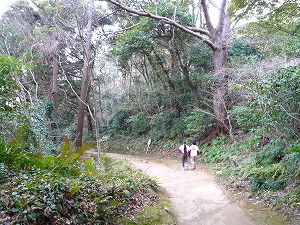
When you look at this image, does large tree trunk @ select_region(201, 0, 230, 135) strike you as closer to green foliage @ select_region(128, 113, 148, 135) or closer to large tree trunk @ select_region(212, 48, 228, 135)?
large tree trunk @ select_region(212, 48, 228, 135)

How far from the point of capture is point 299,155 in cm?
590

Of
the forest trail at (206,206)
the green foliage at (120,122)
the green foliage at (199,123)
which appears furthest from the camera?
the green foliage at (120,122)

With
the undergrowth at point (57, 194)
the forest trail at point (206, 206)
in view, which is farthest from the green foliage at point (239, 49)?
the undergrowth at point (57, 194)

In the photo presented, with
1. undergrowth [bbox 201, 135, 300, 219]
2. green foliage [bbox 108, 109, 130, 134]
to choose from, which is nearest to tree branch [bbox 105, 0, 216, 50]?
undergrowth [bbox 201, 135, 300, 219]

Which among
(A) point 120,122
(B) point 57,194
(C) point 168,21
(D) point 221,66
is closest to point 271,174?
(B) point 57,194

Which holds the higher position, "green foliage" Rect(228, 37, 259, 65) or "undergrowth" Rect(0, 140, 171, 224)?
"green foliage" Rect(228, 37, 259, 65)

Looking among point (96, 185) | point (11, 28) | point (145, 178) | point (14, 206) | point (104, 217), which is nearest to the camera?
point (14, 206)

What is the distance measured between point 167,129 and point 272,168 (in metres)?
12.6

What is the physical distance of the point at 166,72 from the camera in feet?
63.1

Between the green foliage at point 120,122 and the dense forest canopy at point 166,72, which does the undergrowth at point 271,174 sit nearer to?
the dense forest canopy at point 166,72

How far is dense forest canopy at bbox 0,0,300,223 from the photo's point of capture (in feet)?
22.8

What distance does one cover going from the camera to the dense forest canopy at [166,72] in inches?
273

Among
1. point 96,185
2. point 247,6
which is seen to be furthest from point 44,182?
point 247,6

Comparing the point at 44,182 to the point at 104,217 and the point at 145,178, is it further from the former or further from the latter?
the point at 145,178
